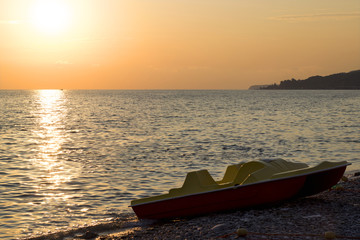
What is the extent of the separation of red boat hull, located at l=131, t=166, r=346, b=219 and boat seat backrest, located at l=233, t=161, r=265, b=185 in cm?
54

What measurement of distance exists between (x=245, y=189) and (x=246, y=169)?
2.15ft

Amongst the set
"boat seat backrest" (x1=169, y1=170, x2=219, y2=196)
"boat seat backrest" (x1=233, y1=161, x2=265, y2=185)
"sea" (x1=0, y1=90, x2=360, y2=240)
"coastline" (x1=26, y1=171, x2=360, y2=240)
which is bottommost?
"sea" (x1=0, y1=90, x2=360, y2=240)

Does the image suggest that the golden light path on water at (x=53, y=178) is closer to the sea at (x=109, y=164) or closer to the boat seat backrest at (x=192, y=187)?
the sea at (x=109, y=164)

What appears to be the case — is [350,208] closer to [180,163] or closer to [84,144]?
[180,163]

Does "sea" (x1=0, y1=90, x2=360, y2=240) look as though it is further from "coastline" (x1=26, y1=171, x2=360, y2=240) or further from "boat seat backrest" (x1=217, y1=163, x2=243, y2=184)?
"boat seat backrest" (x1=217, y1=163, x2=243, y2=184)

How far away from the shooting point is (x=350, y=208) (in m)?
9.84

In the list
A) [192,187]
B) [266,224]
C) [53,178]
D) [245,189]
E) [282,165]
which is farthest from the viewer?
[53,178]

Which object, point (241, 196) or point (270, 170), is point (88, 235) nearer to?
point (241, 196)

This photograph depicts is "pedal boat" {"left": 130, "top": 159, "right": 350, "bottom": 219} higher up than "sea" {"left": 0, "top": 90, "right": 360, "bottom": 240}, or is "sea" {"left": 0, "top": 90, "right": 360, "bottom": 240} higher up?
"pedal boat" {"left": 130, "top": 159, "right": 350, "bottom": 219}

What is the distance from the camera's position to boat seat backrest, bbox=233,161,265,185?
418 inches

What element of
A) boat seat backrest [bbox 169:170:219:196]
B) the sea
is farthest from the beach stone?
boat seat backrest [bbox 169:170:219:196]

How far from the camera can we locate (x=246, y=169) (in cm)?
1077

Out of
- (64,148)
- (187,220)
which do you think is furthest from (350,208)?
(64,148)

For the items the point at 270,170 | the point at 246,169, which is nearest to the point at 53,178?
the point at 246,169
